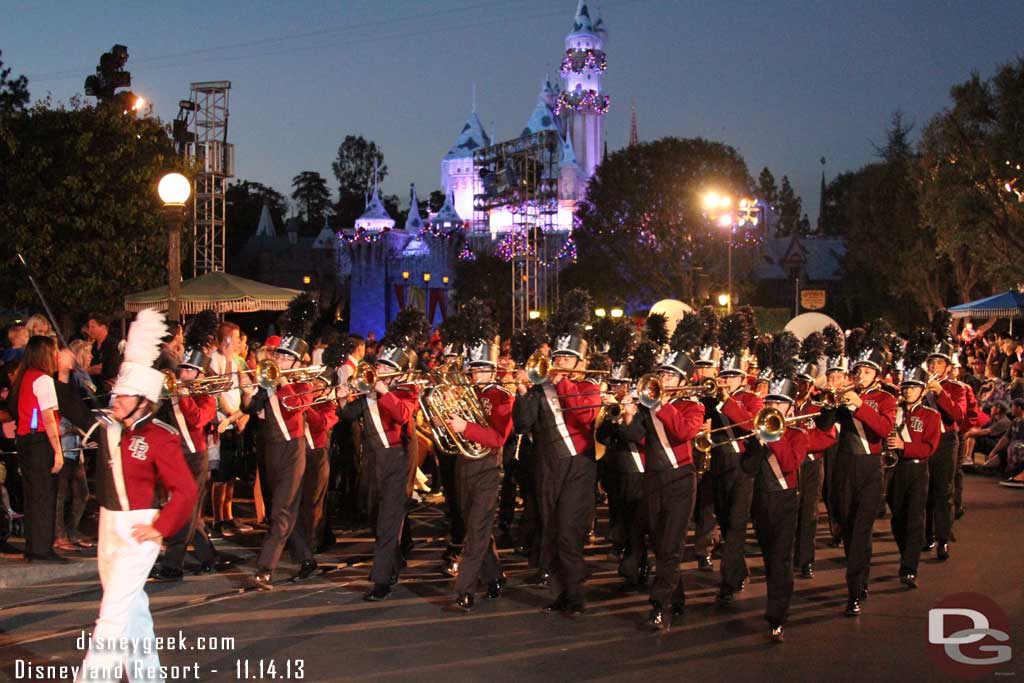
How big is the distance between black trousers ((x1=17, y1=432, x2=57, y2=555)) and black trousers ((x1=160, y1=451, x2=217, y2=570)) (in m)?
1.11

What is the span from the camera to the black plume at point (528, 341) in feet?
34.2

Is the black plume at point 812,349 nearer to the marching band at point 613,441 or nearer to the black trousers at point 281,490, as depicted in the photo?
the marching band at point 613,441

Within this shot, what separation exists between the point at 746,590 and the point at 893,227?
45826 millimetres

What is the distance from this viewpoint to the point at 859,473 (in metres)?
8.99


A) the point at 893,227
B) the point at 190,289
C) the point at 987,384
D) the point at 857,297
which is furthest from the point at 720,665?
the point at 857,297

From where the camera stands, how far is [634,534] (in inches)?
385

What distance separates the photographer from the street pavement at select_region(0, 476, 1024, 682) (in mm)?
7168

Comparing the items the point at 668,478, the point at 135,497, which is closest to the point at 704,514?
the point at 668,478

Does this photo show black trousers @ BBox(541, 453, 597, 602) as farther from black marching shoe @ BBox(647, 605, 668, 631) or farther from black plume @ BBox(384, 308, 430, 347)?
black plume @ BBox(384, 308, 430, 347)

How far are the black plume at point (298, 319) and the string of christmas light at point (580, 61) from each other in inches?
3593

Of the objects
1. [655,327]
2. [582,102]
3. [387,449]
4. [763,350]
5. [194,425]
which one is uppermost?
[582,102]

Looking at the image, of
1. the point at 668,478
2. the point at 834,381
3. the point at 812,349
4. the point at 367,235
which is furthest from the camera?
the point at 367,235

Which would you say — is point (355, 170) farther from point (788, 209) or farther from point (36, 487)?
point (36, 487)

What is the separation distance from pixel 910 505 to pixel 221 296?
11.6 metres
